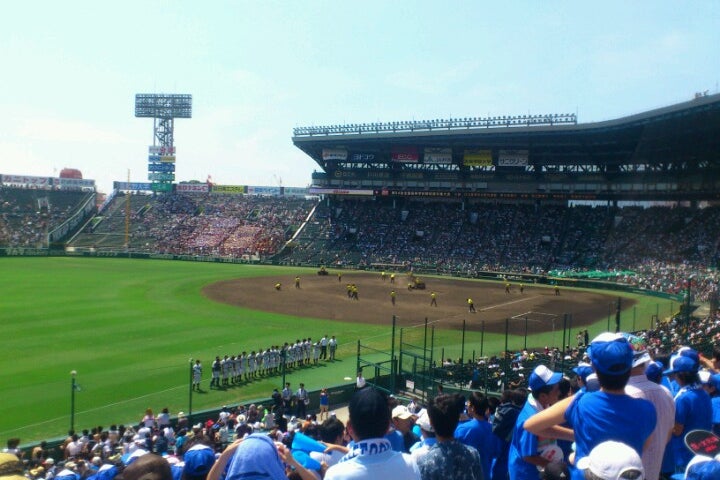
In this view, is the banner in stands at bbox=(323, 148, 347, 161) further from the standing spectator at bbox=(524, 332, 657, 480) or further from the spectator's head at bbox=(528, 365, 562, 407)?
the standing spectator at bbox=(524, 332, 657, 480)

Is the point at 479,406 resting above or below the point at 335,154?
below

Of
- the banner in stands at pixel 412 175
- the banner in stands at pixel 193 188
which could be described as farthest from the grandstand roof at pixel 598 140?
the banner in stands at pixel 193 188

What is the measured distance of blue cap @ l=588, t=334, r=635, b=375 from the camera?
169 inches

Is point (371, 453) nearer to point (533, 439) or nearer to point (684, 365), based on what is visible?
point (533, 439)

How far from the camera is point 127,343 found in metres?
29.3

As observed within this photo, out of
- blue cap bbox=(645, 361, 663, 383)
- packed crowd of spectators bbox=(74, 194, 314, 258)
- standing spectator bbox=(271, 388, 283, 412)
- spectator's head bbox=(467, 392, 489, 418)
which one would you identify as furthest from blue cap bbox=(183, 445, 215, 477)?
packed crowd of spectators bbox=(74, 194, 314, 258)

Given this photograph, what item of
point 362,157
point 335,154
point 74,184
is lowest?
point 74,184

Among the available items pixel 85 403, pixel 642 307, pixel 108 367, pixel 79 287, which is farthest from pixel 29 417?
pixel 642 307

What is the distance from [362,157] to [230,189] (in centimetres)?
3148

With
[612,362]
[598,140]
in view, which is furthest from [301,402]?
[598,140]

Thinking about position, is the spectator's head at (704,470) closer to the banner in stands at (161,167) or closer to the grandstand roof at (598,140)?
the grandstand roof at (598,140)

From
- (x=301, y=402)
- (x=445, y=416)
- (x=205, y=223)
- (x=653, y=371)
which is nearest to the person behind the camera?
(x=445, y=416)

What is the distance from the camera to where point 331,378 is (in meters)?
24.9

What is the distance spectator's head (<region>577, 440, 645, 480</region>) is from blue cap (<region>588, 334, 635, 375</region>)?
85cm
